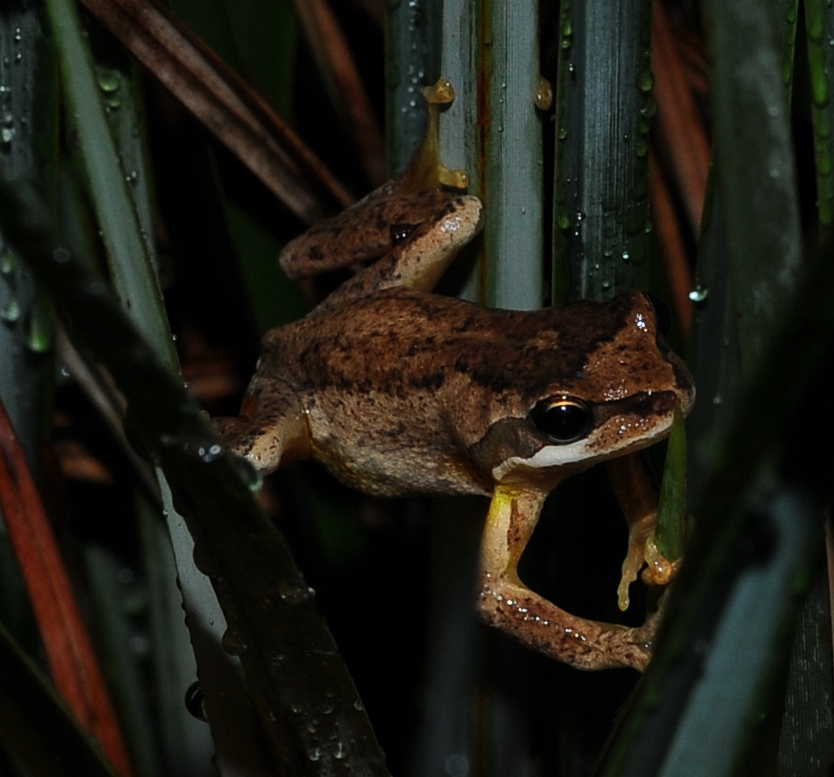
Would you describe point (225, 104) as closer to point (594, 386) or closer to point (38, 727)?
point (594, 386)

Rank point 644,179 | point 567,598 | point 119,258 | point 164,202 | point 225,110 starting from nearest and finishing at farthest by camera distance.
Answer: point 119,258 → point 644,179 → point 567,598 → point 225,110 → point 164,202

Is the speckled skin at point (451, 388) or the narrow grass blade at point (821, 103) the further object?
the speckled skin at point (451, 388)

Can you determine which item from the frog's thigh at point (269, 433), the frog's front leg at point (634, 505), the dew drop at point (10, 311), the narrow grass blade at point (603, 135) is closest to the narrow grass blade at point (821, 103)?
the narrow grass blade at point (603, 135)

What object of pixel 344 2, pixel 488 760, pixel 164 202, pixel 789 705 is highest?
pixel 344 2

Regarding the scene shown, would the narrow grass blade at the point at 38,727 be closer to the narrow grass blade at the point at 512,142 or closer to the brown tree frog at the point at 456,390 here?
the brown tree frog at the point at 456,390

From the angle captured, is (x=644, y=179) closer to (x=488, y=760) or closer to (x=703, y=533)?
(x=703, y=533)

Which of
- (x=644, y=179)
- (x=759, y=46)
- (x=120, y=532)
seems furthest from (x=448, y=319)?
(x=120, y=532)

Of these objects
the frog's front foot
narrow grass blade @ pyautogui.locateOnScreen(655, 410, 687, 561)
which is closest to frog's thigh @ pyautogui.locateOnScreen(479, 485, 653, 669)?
the frog's front foot

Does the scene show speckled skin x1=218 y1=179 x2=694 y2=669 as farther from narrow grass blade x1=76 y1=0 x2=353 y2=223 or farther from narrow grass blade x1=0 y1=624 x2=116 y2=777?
narrow grass blade x1=0 y1=624 x2=116 y2=777
